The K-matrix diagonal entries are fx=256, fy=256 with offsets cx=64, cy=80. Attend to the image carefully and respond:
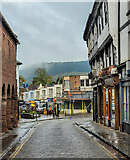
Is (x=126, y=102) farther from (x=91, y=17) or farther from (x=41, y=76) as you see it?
(x=41, y=76)

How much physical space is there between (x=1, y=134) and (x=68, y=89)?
36.1 metres

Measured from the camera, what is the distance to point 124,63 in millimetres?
16641

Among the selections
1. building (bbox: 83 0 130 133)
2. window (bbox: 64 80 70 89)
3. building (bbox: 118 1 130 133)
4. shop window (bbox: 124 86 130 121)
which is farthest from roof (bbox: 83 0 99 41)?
window (bbox: 64 80 70 89)

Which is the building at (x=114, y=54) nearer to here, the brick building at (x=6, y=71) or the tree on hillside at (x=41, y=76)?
the brick building at (x=6, y=71)

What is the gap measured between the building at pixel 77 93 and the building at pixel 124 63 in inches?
1325

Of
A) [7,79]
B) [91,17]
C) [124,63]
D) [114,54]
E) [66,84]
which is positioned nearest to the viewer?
[124,63]

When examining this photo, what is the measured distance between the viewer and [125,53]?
16625mm

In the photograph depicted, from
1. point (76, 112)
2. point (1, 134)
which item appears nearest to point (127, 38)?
point (1, 134)

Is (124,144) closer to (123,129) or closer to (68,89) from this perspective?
(123,129)

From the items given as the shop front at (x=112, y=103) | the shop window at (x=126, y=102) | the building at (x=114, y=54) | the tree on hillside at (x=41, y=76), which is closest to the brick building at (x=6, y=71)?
the building at (x=114, y=54)

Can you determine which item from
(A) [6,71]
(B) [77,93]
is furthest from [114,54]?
(B) [77,93]

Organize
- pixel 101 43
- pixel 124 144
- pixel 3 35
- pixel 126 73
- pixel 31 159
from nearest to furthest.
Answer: pixel 31 159
pixel 124 144
pixel 126 73
pixel 3 35
pixel 101 43

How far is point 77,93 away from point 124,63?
3662cm

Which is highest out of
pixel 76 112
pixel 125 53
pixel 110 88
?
pixel 125 53
